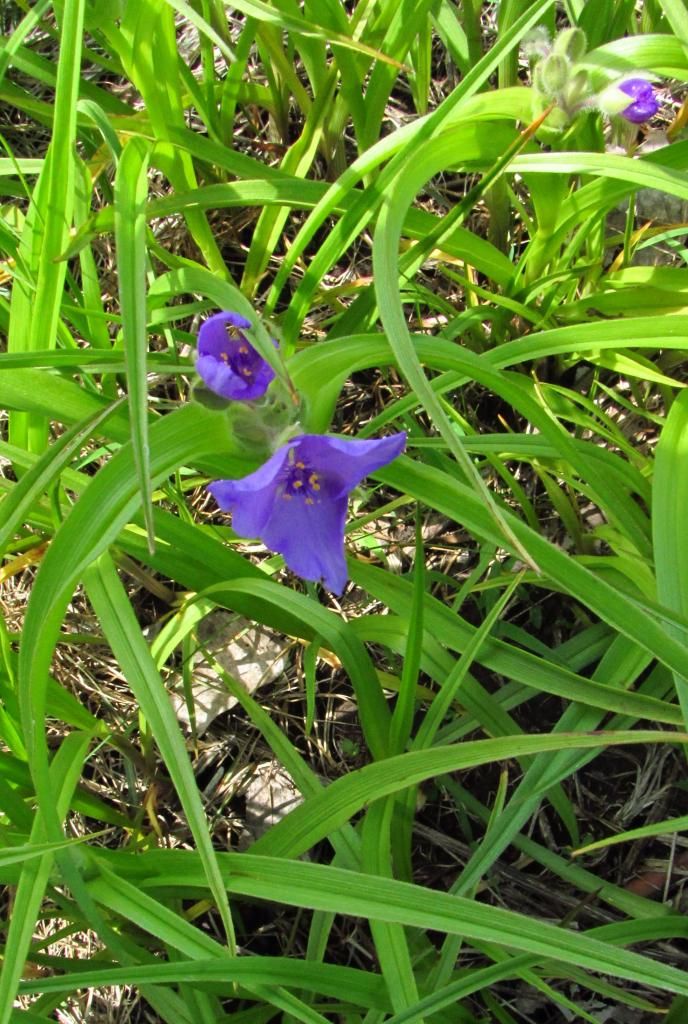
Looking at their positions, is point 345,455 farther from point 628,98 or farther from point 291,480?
point 628,98

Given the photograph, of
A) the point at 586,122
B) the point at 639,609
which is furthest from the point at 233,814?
the point at 586,122

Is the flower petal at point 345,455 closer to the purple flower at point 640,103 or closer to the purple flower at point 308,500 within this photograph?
the purple flower at point 308,500

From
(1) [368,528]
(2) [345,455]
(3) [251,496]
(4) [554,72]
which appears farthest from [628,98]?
(1) [368,528]

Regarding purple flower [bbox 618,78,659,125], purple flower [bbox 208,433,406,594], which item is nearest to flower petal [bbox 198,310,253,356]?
purple flower [bbox 208,433,406,594]

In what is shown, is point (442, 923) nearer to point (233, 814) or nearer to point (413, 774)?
point (413, 774)

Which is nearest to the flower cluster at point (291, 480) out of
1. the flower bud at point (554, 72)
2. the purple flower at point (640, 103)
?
the flower bud at point (554, 72)

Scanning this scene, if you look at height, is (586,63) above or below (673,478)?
above
